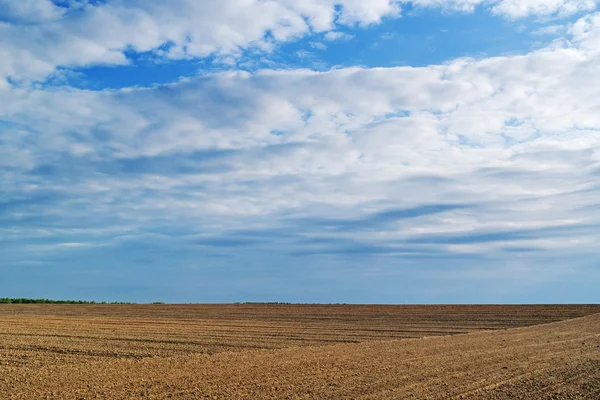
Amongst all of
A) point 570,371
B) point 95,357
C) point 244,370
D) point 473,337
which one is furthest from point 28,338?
point 570,371

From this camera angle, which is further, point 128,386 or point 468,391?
point 128,386

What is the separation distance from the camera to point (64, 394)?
43.9 ft

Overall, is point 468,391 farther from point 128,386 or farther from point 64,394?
point 64,394

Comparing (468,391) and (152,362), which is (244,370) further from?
(468,391)

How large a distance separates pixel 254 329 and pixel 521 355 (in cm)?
1784

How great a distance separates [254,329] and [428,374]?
785 inches

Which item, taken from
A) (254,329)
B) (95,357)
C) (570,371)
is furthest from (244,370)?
(254,329)

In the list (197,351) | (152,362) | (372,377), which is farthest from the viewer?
(197,351)

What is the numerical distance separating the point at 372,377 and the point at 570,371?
5749 millimetres

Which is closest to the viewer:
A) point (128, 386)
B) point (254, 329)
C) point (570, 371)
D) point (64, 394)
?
point (64, 394)

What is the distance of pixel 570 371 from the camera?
650 inches

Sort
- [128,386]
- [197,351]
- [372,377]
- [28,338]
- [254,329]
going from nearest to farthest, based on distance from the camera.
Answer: [128,386], [372,377], [197,351], [28,338], [254,329]

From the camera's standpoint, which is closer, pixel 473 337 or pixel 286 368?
pixel 286 368

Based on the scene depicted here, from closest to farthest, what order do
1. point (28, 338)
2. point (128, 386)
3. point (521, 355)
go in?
point (128, 386)
point (521, 355)
point (28, 338)
